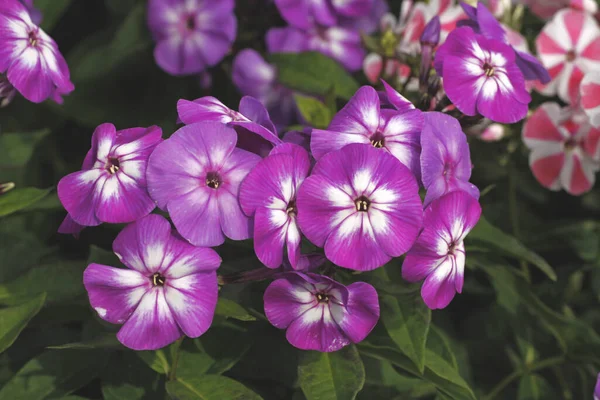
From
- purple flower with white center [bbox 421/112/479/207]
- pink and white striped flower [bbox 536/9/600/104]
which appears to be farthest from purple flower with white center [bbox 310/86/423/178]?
pink and white striped flower [bbox 536/9/600/104]

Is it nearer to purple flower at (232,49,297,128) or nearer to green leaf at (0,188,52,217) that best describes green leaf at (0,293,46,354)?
green leaf at (0,188,52,217)

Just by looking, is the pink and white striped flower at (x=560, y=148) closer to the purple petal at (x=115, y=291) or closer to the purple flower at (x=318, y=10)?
the purple flower at (x=318, y=10)

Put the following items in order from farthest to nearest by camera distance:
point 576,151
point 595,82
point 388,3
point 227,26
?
point 388,3
point 227,26
point 576,151
point 595,82

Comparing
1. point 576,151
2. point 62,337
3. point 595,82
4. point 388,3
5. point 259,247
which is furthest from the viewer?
point 388,3

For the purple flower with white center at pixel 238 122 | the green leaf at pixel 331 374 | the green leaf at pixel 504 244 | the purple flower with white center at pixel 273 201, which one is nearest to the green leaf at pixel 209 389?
the green leaf at pixel 331 374

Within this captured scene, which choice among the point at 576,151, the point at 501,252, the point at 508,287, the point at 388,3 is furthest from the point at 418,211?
the point at 388,3

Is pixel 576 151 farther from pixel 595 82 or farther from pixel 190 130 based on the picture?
pixel 190 130

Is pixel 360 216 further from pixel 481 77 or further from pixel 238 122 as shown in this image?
pixel 481 77
